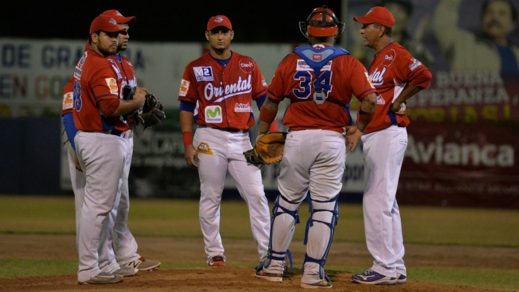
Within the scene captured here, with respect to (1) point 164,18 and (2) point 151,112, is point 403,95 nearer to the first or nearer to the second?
(2) point 151,112

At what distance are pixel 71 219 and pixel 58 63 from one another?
18.7 ft

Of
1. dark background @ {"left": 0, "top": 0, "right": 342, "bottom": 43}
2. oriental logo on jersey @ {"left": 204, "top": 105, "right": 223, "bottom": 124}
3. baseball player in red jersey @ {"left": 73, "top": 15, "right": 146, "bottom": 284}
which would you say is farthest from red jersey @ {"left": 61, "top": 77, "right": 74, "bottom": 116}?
dark background @ {"left": 0, "top": 0, "right": 342, "bottom": 43}

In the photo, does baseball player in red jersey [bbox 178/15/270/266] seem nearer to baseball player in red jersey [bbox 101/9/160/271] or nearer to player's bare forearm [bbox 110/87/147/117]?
baseball player in red jersey [bbox 101/9/160/271]

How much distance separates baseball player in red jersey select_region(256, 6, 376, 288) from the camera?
7527 mm

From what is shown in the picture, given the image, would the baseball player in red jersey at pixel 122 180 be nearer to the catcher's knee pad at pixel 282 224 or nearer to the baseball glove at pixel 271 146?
the baseball glove at pixel 271 146

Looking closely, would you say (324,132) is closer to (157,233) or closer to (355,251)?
(355,251)

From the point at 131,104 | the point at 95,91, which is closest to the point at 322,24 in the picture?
the point at 131,104

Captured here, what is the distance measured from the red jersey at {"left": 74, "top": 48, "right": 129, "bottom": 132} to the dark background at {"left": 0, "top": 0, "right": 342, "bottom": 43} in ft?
55.2

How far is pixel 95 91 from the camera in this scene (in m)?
7.45

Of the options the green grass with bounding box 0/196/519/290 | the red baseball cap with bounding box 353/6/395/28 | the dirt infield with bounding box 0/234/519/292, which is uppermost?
Result: the red baseball cap with bounding box 353/6/395/28

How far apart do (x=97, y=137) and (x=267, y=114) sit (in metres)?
1.29

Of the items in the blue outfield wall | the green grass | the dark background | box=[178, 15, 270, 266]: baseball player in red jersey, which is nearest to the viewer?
box=[178, 15, 270, 266]: baseball player in red jersey

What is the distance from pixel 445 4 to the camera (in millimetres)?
19641

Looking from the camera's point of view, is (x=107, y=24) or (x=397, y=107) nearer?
(x=107, y=24)
